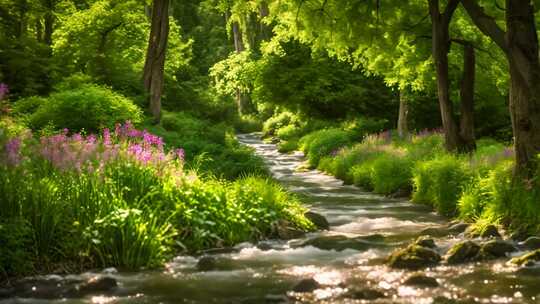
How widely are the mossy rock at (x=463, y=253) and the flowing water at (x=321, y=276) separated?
13.2 inches

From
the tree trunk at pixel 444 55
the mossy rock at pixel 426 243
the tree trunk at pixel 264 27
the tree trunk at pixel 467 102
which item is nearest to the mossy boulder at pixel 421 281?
the mossy rock at pixel 426 243

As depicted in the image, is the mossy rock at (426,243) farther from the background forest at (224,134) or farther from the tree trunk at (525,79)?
the tree trunk at (525,79)

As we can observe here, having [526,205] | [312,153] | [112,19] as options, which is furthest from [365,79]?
[526,205]

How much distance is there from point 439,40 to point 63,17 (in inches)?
664

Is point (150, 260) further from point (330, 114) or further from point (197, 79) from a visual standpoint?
point (197, 79)

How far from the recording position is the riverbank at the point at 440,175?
36.2 ft

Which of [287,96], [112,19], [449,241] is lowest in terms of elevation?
[449,241]

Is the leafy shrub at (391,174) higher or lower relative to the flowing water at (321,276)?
higher

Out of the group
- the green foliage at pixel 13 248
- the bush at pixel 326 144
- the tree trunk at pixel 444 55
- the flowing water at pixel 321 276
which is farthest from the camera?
the bush at pixel 326 144

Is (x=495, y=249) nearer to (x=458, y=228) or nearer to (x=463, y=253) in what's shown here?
(x=463, y=253)

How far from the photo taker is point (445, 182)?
14180mm

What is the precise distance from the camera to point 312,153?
2683cm

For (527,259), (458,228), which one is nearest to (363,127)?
(458,228)

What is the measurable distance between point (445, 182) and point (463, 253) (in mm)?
5236
